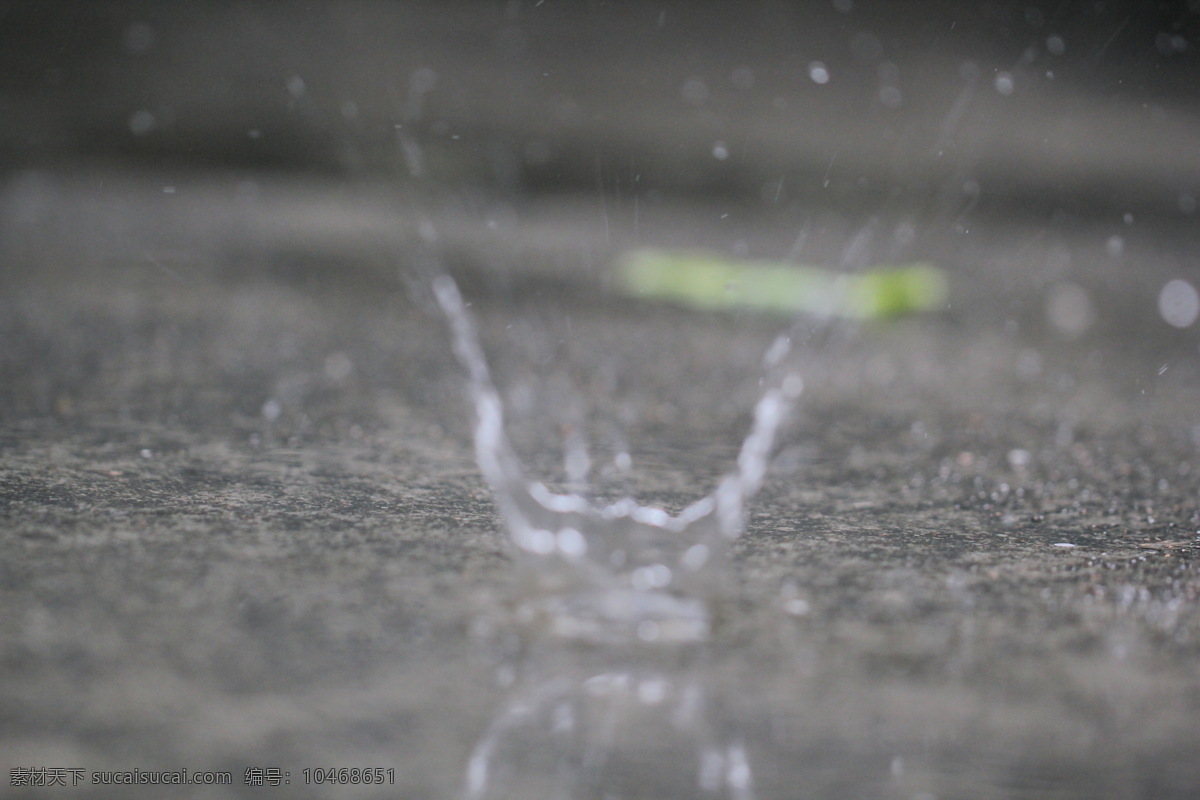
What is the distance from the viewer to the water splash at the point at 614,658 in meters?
0.46

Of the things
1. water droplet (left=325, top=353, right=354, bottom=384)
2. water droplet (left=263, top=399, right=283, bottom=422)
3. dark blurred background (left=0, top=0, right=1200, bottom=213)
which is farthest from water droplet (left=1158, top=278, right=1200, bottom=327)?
water droplet (left=263, top=399, right=283, bottom=422)

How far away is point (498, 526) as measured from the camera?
32.5 inches

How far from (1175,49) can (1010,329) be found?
→ 177 cm

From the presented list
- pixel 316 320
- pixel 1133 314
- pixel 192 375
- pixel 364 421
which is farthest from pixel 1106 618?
pixel 1133 314

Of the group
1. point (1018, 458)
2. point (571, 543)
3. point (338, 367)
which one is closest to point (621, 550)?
point (571, 543)

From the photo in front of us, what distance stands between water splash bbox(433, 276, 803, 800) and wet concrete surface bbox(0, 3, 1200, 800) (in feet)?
0.05

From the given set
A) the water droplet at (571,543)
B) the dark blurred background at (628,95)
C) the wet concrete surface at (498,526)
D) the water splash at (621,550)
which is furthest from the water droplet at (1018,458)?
the dark blurred background at (628,95)

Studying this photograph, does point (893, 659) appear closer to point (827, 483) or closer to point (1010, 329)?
→ point (827, 483)

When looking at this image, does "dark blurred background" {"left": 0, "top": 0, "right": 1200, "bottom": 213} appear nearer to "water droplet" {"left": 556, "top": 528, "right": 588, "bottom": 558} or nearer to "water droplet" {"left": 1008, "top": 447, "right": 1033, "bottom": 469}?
"water droplet" {"left": 1008, "top": 447, "right": 1033, "bottom": 469}

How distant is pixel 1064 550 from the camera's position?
814mm

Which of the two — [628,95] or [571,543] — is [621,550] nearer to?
[571,543]

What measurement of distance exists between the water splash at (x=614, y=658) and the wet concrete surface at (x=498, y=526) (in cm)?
2

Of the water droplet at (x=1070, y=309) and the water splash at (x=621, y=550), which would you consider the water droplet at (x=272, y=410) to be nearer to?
the water splash at (x=621, y=550)

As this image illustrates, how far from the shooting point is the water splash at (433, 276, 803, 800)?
0.46 meters
